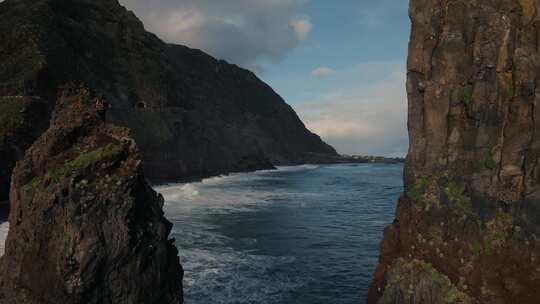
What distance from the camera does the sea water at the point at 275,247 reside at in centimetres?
2300

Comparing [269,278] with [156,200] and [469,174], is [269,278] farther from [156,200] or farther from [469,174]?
[469,174]

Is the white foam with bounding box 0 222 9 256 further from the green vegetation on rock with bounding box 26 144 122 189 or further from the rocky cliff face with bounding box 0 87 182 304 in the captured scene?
the green vegetation on rock with bounding box 26 144 122 189

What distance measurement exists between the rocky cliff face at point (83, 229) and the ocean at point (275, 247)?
564cm

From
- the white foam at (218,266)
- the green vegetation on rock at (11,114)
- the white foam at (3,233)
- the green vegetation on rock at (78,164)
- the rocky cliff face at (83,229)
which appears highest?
the green vegetation on rock at (11,114)

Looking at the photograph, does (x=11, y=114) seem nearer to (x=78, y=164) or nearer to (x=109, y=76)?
(x=78, y=164)

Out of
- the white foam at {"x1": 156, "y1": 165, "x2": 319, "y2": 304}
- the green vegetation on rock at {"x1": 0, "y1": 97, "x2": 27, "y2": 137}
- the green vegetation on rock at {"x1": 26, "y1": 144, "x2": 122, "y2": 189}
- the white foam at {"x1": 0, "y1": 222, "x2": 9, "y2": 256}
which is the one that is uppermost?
the green vegetation on rock at {"x1": 0, "y1": 97, "x2": 27, "y2": 137}

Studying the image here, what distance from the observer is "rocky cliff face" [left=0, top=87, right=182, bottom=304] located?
15.5 meters

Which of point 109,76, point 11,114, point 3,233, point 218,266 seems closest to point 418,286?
point 218,266

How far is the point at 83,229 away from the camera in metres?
15.6

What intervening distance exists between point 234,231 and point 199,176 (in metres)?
58.8

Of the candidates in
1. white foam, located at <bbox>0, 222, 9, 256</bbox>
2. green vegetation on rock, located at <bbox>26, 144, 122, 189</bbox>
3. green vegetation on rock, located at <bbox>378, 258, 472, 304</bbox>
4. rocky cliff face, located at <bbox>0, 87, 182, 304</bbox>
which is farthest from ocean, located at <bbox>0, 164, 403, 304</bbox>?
green vegetation on rock, located at <bbox>26, 144, 122, 189</bbox>

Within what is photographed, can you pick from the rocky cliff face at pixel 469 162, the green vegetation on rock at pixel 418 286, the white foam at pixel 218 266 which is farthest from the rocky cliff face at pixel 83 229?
the rocky cliff face at pixel 469 162

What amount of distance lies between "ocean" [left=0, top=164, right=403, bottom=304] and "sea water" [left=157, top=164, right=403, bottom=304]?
0.05 metres

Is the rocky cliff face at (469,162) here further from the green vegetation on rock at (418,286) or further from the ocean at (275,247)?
the ocean at (275,247)
